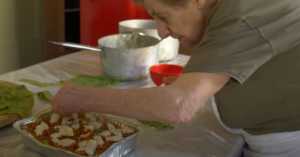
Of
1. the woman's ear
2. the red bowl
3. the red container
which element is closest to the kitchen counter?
the red bowl

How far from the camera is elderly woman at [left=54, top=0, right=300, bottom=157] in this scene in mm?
776

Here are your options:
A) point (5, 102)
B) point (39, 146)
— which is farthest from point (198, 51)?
point (5, 102)

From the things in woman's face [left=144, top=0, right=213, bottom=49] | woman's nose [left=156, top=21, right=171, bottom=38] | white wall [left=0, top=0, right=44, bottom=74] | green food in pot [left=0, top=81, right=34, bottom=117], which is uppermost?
woman's face [left=144, top=0, right=213, bottom=49]

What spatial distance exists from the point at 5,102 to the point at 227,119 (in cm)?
48

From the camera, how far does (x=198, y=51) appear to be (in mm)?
816

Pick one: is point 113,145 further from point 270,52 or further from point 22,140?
point 270,52

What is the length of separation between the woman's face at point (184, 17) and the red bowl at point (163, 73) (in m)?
0.29

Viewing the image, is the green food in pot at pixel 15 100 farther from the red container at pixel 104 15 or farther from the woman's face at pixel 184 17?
the red container at pixel 104 15

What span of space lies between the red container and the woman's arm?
130cm

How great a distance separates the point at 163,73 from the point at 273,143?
414mm

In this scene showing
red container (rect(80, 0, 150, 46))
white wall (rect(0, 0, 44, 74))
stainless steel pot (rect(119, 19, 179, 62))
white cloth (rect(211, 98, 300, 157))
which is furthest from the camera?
white wall (rect(0, 0, 44, 74))

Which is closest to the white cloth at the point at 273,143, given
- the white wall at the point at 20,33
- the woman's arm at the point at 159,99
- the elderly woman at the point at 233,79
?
the elderly woman at the point at 233,79

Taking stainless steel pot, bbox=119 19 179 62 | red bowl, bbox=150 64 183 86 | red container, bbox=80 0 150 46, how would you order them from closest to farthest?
red bowl, bbox=150 64 183 86 → stainless steel pot, bbox=119 19 179 62 → red container, bbox=80 0 150 46

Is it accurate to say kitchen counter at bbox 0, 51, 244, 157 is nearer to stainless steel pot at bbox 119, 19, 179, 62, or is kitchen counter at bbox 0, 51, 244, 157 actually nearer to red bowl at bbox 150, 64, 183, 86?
red bowl at bbox 150, 64, 183, 86
